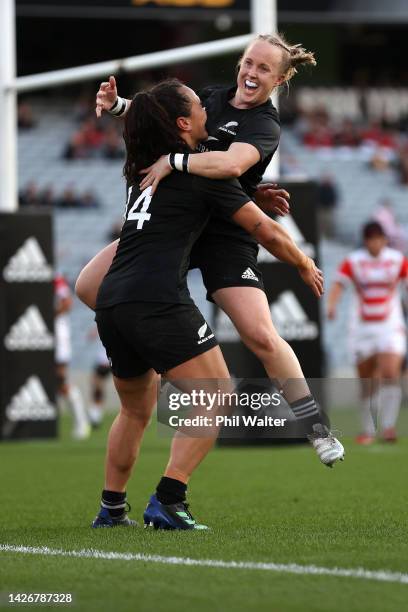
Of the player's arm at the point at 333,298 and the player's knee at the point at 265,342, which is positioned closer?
the player's knee at the point at 265,342

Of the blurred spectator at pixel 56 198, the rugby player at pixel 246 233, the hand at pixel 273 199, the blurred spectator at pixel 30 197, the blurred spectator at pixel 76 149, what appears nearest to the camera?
the rugby player at pixel 246 233

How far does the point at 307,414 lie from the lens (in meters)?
6.24

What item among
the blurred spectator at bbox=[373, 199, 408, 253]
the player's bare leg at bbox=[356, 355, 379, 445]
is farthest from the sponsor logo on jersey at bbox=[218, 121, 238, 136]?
the blurred spectator at bbox=[373, 199, 408, 253]

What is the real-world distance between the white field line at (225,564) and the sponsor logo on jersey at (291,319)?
7.22 meters

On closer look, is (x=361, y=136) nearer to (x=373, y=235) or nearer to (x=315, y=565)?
(x=373, y=235)

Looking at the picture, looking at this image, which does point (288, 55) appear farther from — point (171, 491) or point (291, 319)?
point (291, 319)

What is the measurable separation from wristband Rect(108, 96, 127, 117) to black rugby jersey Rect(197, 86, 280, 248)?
1.30 ft

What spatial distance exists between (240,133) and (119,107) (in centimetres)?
68

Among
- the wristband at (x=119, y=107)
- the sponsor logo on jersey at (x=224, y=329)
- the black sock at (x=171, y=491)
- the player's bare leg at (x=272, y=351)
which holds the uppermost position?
the wristband at (x=119, y=107)

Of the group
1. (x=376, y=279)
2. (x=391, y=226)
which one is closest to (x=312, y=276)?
(x=376, y=279)

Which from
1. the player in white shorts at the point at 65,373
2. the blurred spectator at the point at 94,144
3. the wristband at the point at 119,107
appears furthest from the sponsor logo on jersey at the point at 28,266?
the blurred spectator at the point at 94,144

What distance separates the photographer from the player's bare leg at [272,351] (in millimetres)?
6215

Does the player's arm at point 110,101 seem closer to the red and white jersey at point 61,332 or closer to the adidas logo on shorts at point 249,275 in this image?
the adidas logo on shorts at point 249,275

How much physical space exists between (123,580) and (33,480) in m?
4.95
